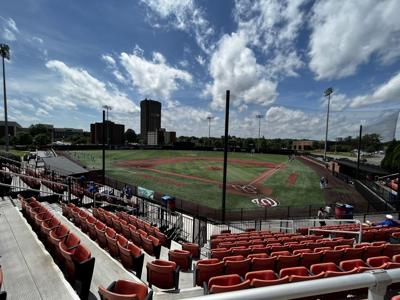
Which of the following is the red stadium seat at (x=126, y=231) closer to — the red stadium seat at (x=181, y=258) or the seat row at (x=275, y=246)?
the red stadium seat at (x=181, y=258)

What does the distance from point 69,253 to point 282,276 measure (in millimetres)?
4279

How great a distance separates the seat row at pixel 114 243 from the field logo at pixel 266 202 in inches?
682

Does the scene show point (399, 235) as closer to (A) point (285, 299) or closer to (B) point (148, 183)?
(A) point (285, 299)

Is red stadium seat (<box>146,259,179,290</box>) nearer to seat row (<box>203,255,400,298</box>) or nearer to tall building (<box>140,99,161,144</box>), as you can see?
seat row (<box>203,255,400,298</box>)

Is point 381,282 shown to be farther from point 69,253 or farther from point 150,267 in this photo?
point 69,253

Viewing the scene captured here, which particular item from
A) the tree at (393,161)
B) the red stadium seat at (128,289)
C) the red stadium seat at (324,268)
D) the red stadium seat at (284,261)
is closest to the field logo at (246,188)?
the red stadium seat at (284,261)

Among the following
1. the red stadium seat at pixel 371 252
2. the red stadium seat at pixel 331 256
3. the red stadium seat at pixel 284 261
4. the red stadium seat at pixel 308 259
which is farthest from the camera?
the red stadium seat at pixel 371 252

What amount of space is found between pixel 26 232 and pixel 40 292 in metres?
3.91

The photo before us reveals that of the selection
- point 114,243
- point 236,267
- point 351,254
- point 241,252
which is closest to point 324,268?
point 236,267

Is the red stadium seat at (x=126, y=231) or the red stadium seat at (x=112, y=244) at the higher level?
the red stadium seat at (x=112, y=244)

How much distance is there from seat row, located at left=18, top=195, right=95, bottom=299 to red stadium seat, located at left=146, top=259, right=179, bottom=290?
1332 mm

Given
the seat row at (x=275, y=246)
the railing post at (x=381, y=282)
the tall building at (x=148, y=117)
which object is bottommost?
the seat row at (x=275, y=246)

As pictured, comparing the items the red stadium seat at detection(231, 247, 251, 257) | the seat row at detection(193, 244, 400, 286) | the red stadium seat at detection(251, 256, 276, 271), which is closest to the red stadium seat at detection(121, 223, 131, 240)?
the seat row at detection(193, 244, 400, 286)

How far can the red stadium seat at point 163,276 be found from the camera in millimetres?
5118
